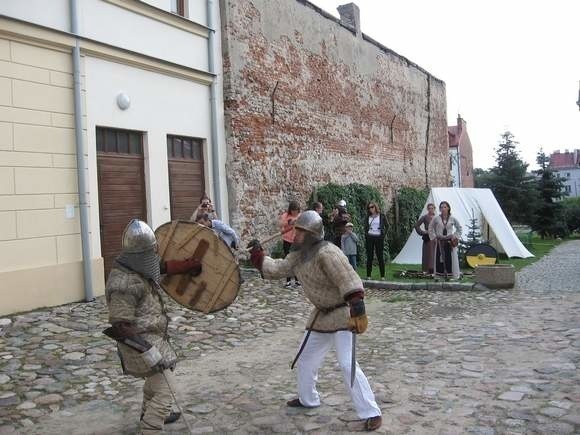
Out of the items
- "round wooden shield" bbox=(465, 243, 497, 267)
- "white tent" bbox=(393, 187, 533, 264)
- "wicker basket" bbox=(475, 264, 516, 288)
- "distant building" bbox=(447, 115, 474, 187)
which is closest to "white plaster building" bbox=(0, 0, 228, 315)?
"wicker basket" bbox=(475, 264, 516, 288)

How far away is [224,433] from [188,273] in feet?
3.85

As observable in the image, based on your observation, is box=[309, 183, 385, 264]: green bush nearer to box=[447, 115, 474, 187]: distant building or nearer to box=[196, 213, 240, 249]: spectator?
box=[196, 213, 240, 249]: spectator

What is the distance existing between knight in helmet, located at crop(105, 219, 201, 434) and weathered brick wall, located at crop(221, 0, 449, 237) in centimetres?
788

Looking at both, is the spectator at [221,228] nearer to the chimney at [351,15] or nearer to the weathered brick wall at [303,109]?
the weathered brick wall at [303,109]

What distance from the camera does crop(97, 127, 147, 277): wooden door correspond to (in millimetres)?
9219

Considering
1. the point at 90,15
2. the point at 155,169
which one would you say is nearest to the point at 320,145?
the point at 155,169

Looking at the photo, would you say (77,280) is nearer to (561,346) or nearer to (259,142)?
(259,142)

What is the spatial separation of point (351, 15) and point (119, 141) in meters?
10.4

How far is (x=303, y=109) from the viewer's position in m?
14.5

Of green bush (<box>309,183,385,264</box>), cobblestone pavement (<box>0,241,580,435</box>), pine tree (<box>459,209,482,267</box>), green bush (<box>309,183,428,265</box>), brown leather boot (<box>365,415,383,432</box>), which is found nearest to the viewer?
brown leather boot (<box>365,415,383,432</box>)

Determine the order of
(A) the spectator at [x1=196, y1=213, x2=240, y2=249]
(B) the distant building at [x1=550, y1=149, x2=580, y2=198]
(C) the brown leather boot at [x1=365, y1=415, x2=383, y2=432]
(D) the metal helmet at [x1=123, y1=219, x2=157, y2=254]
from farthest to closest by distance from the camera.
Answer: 1. (B) the distant building at [x1=550, y1=149, x2=580, y2=198]
2. (A) the spectator at [x1=196, y1=213, x2=240, y2=249]
3. (C) the brown leather boot at [x1=365, y1=415, x2=383, y2=432]
4. (D) the metal helmet at [x1=123, y1=219, x2=157, y2=254]

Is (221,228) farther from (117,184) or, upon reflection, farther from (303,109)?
(303,109)

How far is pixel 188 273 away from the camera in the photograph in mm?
4438

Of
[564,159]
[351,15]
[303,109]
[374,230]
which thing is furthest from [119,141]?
[564,159]
